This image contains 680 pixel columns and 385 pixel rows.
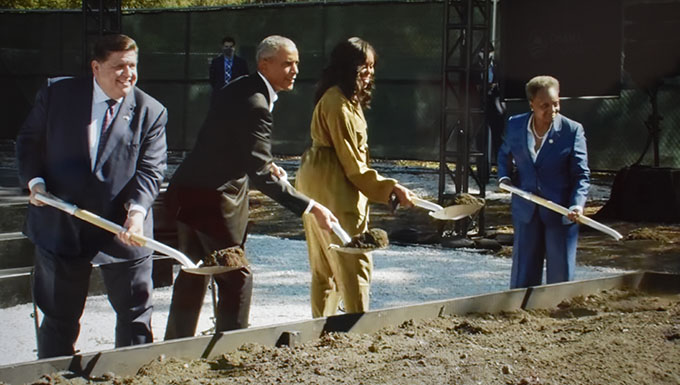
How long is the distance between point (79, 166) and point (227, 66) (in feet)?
41.8

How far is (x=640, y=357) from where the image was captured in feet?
16.2

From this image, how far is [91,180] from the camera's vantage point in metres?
4.61

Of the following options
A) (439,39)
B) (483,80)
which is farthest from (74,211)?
(439,39)

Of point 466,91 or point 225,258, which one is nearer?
point 225,258

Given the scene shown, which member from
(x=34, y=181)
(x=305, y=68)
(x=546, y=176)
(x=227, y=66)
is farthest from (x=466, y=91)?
(x=305, y=68)

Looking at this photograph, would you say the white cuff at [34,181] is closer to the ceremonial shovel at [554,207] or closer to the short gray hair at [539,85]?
the ceremonial shovel at [554,207]

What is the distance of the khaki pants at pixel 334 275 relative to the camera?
5.54 metres

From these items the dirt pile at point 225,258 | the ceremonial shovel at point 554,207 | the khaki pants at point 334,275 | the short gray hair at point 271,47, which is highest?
the short gray hair at point 271,47

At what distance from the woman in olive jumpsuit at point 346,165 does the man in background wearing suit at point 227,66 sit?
38.0ft

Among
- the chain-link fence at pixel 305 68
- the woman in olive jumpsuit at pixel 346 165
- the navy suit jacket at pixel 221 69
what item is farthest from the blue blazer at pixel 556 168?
the navy suit jacket at pixel 221 69

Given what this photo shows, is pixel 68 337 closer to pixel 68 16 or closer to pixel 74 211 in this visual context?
pixel 74 211

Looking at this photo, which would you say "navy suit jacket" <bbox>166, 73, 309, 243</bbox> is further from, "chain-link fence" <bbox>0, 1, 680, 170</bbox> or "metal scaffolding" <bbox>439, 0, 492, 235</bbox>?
"chain-link fence" <bbox>0, 1, 680, 170</bbox>

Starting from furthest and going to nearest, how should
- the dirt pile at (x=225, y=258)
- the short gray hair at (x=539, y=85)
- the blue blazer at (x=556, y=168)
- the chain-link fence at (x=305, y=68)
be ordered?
1. the chain-link fence at (x=305, y=68)
2. the blue blazer at (x=556, y=168)
3. the short gray hair at (x=539, y=85)
4. the dirt pile at (x=225, y=258)

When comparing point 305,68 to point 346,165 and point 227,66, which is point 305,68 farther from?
point 346,165
